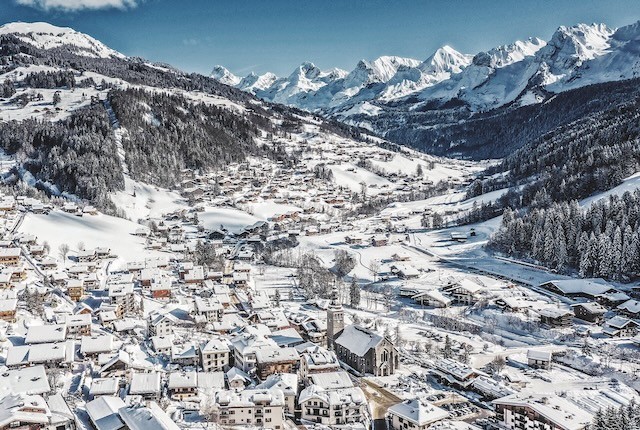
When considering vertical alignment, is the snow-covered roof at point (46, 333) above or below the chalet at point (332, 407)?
above

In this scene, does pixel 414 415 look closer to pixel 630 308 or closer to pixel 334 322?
pixel 334 322

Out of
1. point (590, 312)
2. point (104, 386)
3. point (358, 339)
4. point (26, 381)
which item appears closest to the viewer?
point (26, 381)

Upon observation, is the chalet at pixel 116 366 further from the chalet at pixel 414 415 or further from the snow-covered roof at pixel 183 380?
the chalet at pixel 414 415

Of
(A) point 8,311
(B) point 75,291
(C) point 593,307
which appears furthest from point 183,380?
(C) point 593,307

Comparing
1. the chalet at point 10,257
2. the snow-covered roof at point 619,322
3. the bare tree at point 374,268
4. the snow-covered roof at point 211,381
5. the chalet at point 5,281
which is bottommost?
the snow-covered roof at point 211,381

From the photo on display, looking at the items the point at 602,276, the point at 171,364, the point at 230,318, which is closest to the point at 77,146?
the point at 230,318

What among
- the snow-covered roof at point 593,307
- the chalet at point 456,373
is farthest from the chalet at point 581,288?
the chalet at point 456,373

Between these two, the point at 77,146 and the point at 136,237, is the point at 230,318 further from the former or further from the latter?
the point at 77,146
